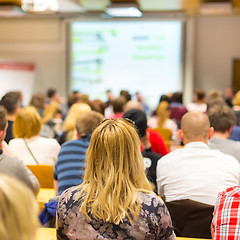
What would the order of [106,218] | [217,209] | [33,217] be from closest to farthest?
1. [33,217]
2. [106,218]
3. [217,209]

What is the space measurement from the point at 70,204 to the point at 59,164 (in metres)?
1.45

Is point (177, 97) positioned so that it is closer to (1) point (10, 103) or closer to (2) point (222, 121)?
(1) point (10, 103)

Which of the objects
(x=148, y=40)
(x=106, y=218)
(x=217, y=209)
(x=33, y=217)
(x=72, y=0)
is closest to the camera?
(x=33, y=217)

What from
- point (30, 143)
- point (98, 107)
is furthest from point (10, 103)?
point (30, 143)

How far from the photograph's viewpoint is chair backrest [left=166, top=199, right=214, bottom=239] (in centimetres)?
244

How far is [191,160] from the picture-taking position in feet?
9.11

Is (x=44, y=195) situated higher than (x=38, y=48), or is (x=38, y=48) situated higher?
(x=38, y=48)

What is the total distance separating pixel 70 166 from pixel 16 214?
234 cm

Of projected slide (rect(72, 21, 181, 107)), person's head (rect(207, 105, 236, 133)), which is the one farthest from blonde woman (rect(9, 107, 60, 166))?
projected slide (rect(72, 21, 181, 107))

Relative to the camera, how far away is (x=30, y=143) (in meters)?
4.01

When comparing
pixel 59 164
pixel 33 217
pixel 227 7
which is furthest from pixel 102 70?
pixel 33 217

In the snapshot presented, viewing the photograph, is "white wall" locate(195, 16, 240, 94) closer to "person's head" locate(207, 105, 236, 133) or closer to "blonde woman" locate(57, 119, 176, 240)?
"person's head" locate(207, 105, 236, 133)

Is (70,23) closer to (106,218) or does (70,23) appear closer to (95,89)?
(95,89)

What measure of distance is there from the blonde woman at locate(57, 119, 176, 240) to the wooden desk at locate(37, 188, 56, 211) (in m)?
1.31
